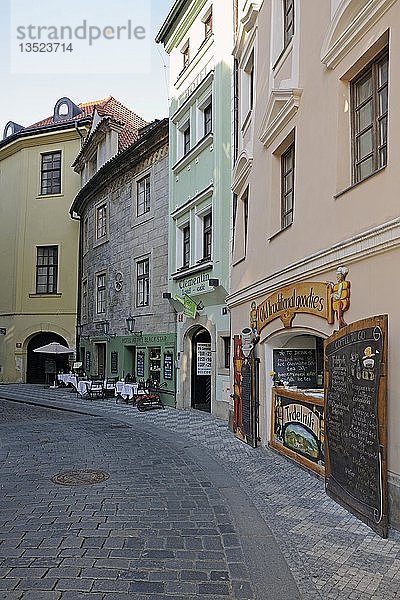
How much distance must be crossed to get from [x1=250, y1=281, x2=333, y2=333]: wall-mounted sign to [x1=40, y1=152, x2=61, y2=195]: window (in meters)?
22.5

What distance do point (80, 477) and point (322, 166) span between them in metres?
5.34

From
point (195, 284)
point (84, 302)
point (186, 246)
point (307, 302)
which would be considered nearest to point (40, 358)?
point (84, 302)

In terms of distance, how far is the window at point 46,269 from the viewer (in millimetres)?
31281

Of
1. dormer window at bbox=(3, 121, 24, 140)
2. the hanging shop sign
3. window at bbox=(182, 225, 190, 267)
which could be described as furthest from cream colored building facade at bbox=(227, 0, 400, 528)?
dormer window at bbox=(3, 121, 24, 140)

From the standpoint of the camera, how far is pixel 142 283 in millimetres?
22062

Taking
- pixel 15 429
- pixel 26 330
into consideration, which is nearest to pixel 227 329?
pixel 15 429

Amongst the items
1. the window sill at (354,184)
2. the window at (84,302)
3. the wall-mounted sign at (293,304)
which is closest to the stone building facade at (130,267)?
the window at (84,302)

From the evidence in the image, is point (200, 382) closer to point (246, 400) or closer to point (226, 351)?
point (226, 351)

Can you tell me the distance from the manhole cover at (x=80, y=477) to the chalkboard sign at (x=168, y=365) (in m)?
10.5

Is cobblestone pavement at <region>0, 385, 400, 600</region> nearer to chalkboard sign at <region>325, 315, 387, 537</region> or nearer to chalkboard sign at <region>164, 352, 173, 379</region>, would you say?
chalkboard sign at <region>325, 315, 387, 537</region>

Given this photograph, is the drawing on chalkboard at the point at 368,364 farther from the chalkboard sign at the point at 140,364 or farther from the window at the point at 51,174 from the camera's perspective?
the window at the point at 51,174

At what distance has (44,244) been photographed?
31.7 meters

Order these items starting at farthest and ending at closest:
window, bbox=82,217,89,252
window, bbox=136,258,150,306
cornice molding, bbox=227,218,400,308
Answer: window, bbox=82,217,89,252 → window, bbox=136,258,150,306 → cornice molding, bbox=227,218,400,308

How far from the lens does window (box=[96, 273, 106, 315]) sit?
84.7 feet
